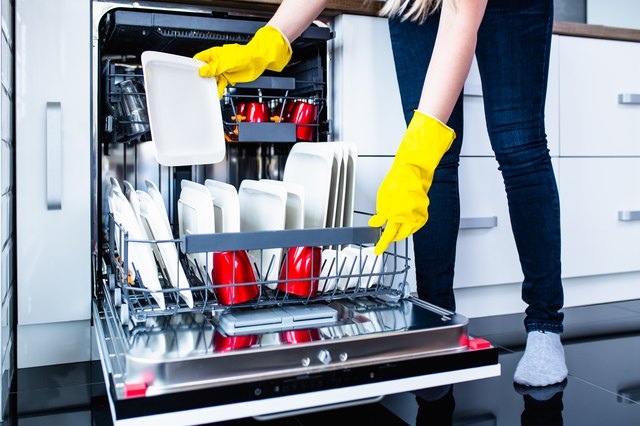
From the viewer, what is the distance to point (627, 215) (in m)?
1.85

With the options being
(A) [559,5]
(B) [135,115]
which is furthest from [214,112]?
(A) [559,5]

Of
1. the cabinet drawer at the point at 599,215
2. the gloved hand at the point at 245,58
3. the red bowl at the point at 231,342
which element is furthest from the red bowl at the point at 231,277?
the cabinet drawer at the point at 599,215

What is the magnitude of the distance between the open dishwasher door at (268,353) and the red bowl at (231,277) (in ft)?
0.06

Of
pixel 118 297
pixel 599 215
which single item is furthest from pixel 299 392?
pixel 599 215

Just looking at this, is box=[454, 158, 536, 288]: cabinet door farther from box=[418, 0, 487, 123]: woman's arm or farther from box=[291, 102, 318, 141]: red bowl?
box=[418, 0, 487, 123]: woman's arm

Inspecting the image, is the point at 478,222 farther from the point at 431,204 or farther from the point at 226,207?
the point at 226,207

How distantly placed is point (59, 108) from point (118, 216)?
0.35 m

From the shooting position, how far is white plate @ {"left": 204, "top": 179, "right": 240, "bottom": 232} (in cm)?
105

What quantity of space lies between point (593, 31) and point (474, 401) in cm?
113

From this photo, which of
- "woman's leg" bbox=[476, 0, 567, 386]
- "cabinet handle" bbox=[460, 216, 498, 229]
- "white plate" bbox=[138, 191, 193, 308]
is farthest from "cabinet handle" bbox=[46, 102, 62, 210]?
"cabinet handle" bbox=[460, 216, 498, 229]

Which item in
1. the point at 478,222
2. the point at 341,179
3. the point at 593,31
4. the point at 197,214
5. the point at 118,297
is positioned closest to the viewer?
the point at 118,297

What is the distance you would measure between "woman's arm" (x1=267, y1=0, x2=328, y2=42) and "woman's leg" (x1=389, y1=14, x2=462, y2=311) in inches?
7.5

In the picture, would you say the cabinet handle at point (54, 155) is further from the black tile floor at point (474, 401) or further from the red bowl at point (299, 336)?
the red bowl at point (299, 336)

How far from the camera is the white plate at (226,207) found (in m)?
1.05
